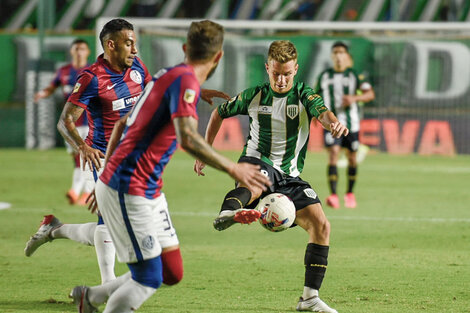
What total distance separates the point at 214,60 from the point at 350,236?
16.7 ft

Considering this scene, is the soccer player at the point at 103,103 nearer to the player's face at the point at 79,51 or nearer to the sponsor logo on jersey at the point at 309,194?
the sponsor logo on jersey at the point at 309,194

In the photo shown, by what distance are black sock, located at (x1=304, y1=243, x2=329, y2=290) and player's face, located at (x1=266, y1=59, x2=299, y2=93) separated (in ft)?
4.22

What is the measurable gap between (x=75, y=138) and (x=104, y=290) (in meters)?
1.55

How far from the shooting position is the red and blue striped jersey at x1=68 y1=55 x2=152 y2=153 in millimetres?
6297

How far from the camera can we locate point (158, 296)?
6.29 metres

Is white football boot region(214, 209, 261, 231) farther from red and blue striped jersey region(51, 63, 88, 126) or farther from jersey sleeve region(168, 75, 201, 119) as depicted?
red and blue striped jersey region(51, 63, 88, 126)

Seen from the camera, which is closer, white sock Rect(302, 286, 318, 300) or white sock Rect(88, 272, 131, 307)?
white sock Rect(88, 272, 131, 307)

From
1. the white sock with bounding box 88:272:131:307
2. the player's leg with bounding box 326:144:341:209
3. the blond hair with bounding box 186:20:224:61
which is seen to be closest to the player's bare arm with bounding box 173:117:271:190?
the blond hair with bounding box 186:20:224:61

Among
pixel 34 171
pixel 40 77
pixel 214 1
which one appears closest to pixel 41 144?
pixel 40 77

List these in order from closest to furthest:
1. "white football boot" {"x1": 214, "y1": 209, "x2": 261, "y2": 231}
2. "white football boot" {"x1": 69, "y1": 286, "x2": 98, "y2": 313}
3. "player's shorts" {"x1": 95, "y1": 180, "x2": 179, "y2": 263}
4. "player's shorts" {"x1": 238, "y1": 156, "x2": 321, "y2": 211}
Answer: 1. "player's shorts" {"x1": 95, "y1": 180, "x2": 179, "y2": 263}
2. "white football boot" {"x1": 69, "y1": 286, "x2": 98, "y2": 313}
3. "white football boot" {"x1": 214, "y1": 209, "x2": 261, "y2": 231}
4. "player's shorts" {"x1": 238, "y1": 156, "x2": 321, "y2": 211}

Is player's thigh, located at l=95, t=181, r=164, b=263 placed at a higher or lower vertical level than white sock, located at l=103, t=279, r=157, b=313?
higher

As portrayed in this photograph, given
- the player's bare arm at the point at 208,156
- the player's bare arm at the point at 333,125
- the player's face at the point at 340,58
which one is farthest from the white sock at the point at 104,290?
the player's face at the point at 340,58

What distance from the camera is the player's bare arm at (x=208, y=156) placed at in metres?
4.29

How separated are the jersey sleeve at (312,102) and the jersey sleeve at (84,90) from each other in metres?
1.60
